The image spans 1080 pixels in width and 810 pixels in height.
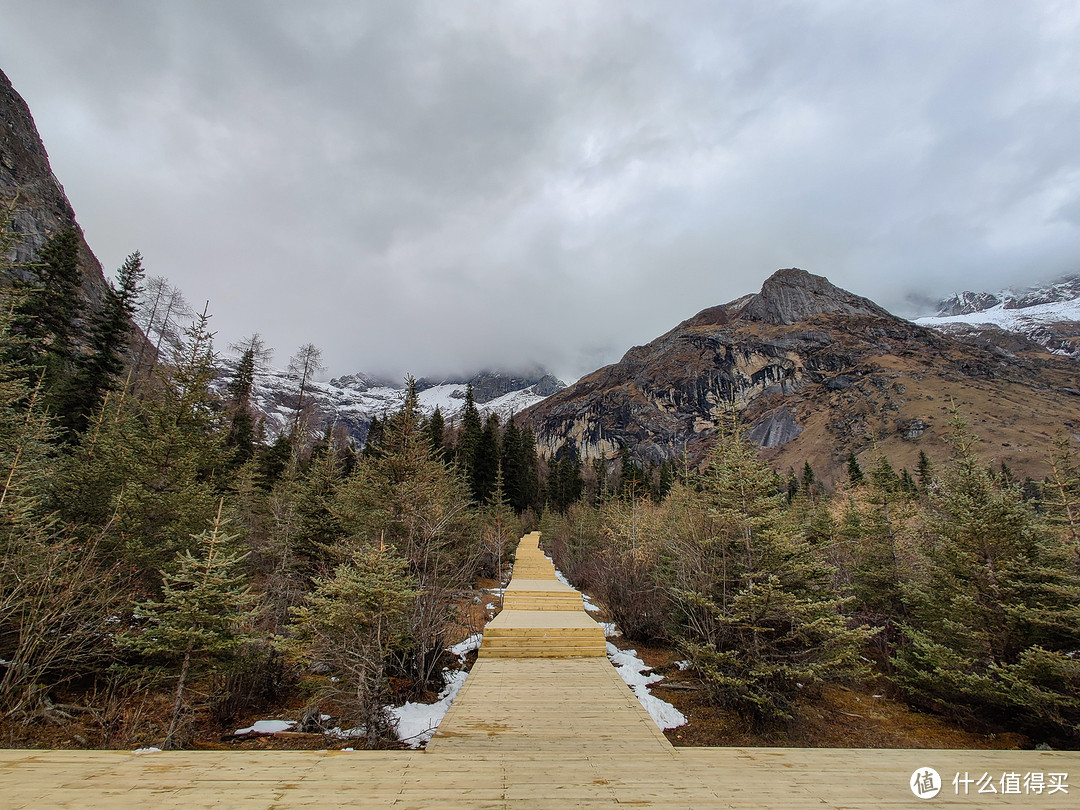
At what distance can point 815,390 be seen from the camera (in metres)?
123

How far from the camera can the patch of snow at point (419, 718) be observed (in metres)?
6.56

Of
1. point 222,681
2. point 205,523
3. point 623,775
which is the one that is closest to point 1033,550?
point 623,775

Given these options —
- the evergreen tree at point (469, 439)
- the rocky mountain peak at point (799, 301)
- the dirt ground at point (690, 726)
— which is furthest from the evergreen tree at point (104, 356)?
the rocky mountain peak at point (799, 301)

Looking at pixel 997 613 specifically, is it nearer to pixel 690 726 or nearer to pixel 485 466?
pixel 690 726

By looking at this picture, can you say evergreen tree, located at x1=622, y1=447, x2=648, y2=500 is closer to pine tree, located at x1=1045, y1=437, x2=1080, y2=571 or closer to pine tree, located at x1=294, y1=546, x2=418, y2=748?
pine tree, located at x1=1045, y1=437, x2=1080, y2=571

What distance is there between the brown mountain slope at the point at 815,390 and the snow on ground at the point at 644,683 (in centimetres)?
8553

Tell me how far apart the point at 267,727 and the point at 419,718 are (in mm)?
2558

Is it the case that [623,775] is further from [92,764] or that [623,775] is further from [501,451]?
[501,451]

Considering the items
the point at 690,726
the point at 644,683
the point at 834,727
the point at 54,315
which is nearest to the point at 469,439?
the point at 54,315

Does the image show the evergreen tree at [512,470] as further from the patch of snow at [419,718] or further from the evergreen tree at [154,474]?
the patch of snow at [419,718]

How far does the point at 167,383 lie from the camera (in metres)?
11.5

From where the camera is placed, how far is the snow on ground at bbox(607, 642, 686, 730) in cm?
780

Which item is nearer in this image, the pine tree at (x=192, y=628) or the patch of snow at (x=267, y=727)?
the pine tree at (x=192, y=628)

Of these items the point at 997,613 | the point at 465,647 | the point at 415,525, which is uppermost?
the point at 415,525
